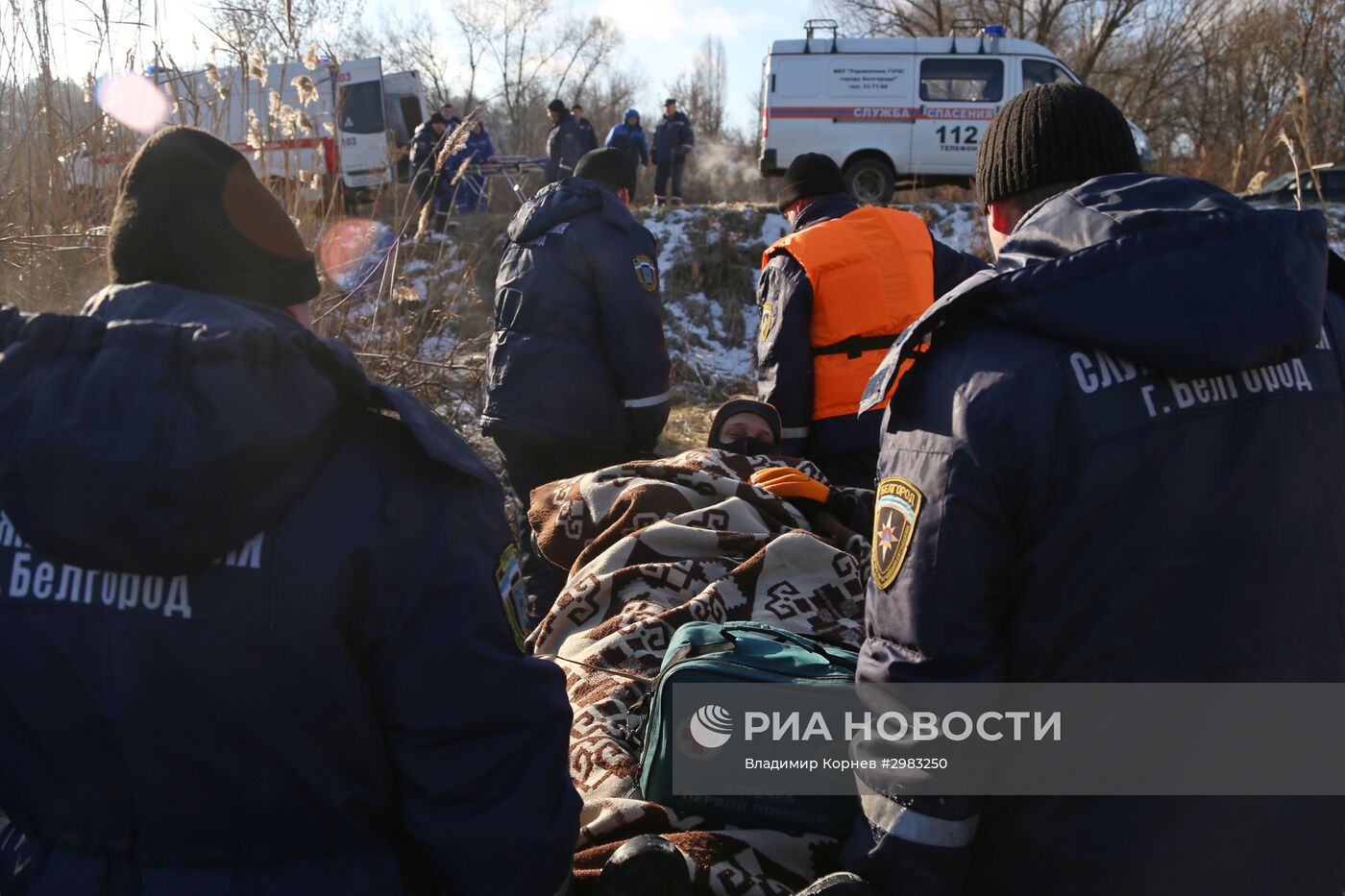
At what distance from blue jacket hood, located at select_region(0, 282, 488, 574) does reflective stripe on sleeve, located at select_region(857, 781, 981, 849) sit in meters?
0.92

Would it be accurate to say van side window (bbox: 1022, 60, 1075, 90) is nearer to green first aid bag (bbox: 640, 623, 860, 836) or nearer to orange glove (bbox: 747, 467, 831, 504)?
orange glove (bbox: 747, 467, 831, 504)

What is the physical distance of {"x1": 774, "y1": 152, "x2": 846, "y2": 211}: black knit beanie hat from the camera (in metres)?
3.84

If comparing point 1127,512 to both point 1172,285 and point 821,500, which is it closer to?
point 1172,285

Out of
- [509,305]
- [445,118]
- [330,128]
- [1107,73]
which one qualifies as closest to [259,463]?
[509,305]

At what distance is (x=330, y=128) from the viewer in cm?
450

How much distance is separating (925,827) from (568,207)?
2.96 meters

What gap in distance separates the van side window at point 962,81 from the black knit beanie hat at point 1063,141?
47.6 ft

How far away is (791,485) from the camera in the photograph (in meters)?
3.18

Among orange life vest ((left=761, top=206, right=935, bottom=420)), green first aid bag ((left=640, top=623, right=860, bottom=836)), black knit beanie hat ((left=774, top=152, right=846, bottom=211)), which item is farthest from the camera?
black knit beanie hat ((left=774, top=152, right=846, bottom=211))

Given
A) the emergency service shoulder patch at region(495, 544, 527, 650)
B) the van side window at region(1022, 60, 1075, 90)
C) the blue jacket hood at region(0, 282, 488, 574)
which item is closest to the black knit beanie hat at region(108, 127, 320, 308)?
the blue jacket hood at region(0, 282, 488, 574)

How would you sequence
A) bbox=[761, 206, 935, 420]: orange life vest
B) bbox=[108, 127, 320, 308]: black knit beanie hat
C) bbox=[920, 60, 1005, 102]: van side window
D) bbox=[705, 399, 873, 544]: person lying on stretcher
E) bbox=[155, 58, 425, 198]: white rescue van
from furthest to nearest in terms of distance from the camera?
bbox=[920, 60, 1005, 102]: van side window, bbox=[155, 58, 425, 198]: white rescue van, bbox=[761, 206, 935, 420]: orange life vest, bbox=[705, 399, 873, 544]: person lying on stretcher, bbox=[108, 127, 320, 308]: black knit beanie hat

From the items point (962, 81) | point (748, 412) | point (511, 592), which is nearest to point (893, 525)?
point (511, 592)

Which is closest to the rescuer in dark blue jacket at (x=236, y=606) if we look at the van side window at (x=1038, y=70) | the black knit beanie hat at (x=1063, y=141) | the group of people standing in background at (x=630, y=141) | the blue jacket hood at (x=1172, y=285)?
the blue jacket hood at (x=1172, y=285)

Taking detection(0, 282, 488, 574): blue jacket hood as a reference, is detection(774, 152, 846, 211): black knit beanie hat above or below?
above
